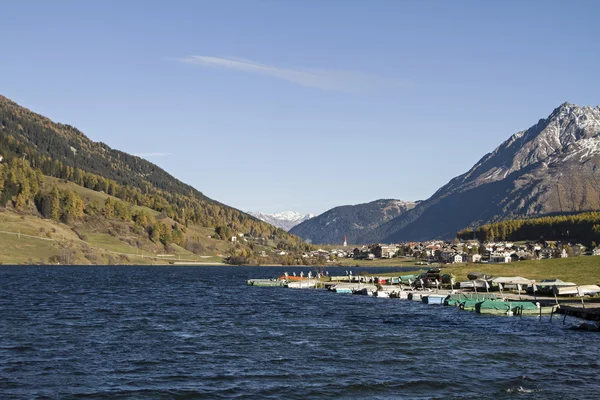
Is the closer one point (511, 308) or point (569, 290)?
point (511, 308)

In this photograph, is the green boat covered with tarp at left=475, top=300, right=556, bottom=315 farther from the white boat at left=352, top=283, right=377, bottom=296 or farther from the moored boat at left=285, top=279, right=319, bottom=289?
the moored boat at left=285, top=279, right=319, bottom=289

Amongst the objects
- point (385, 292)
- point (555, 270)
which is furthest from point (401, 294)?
point (555, 270)

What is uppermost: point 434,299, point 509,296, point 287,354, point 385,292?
point 509,296

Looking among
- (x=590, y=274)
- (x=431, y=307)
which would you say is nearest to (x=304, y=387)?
(x=431, y=307)

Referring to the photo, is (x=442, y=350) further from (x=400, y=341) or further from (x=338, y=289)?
(x=338, y=289)

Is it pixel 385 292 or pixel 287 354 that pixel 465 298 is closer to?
pixel 385 292

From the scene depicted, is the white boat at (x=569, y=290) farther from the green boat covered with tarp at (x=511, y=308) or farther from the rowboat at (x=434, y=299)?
the rowboat at (x=434, y=299)

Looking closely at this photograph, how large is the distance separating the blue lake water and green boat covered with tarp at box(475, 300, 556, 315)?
2.76 metres

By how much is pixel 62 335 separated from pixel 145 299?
46.7 m

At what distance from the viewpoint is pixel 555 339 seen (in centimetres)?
6062

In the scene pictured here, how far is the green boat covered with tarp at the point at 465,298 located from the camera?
94.9 m

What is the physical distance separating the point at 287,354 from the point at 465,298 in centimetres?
5236

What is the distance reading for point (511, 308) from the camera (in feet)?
274

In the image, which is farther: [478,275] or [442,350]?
[478,275]
